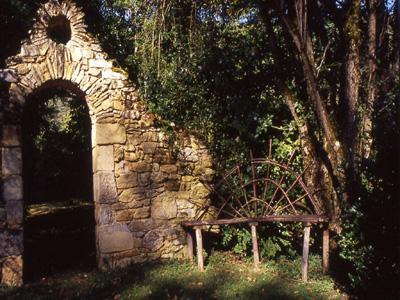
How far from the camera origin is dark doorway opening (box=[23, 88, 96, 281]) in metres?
7.76

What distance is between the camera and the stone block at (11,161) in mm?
5477

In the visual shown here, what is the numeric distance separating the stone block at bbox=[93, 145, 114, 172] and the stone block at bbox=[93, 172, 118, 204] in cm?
9

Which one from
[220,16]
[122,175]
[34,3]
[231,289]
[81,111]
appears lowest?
[231,289]

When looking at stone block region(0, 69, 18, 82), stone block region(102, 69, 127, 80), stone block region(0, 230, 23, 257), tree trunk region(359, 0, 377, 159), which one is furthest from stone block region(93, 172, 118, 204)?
tree trunk region(359, 0, 377, 159)

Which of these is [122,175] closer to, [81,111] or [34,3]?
[34,3]

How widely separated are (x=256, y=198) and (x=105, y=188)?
95.9 inches

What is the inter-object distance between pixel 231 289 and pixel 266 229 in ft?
5.82

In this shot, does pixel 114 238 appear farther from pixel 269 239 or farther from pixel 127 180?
pixel 269 239

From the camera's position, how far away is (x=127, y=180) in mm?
6133

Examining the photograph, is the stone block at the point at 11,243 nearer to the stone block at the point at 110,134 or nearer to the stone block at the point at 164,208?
the stone block at the point at 110,134

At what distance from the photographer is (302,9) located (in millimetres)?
5551

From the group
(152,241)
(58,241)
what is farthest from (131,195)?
(58,241)

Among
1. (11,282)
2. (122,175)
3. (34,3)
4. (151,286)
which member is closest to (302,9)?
(122,175)

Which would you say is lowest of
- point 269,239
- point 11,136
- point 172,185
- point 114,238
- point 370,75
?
point 269,239
